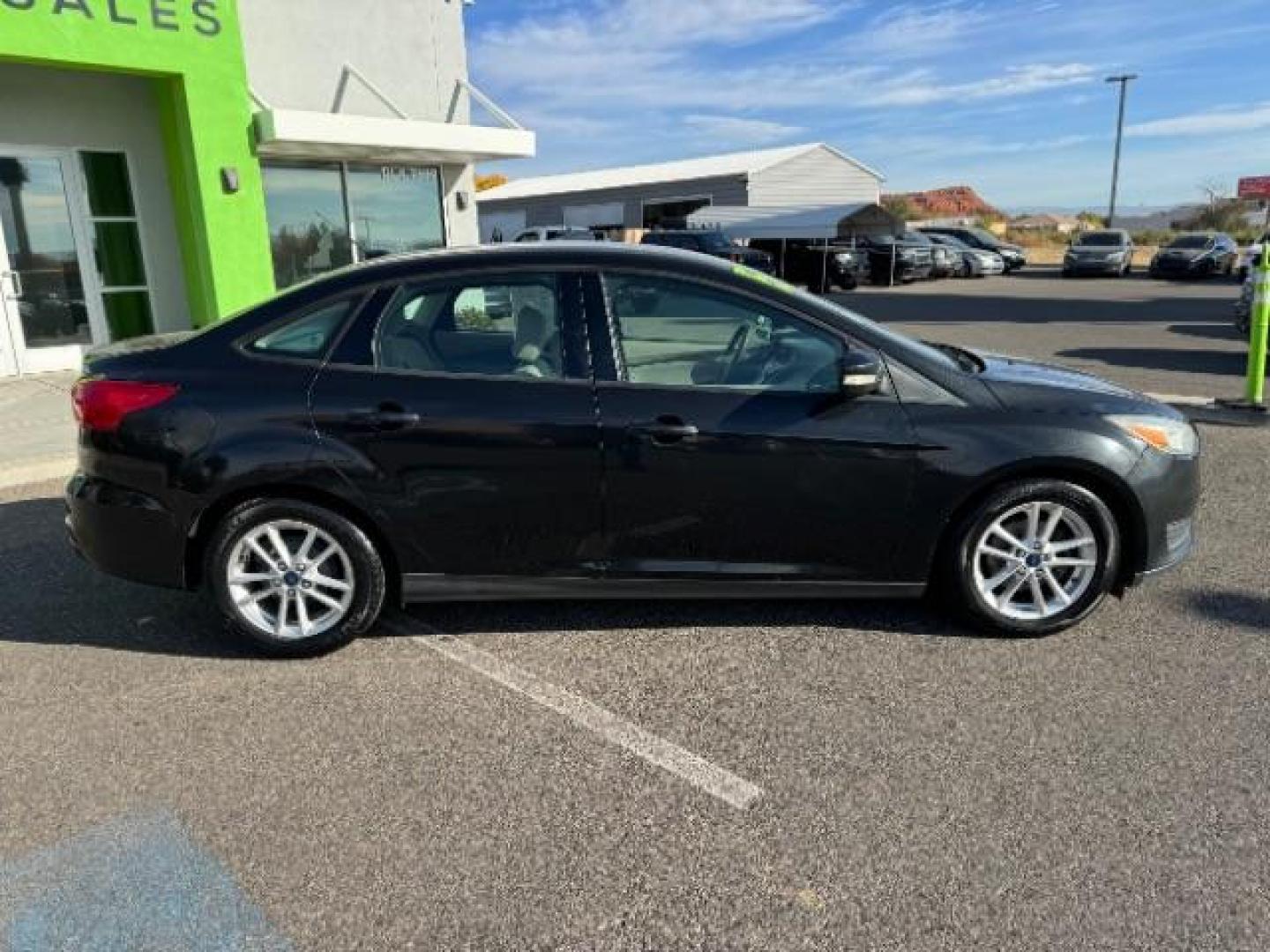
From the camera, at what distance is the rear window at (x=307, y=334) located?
11.7 ft

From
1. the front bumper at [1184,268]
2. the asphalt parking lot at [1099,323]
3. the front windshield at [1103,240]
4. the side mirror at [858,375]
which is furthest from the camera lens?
the front windshield at [1103,240]

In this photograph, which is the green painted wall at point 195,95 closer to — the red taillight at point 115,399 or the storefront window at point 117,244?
the storefront window at point 117,244

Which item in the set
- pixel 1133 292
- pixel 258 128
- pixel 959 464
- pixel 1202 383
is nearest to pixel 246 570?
pixel 959 464

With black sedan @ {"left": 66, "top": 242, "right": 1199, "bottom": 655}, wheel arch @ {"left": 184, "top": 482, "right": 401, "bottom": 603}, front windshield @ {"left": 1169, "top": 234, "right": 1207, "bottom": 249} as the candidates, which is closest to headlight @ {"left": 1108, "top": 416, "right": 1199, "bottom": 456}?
black sedan @ {"left": 66, "top": 242, "right": 1199, "bottom": 655}

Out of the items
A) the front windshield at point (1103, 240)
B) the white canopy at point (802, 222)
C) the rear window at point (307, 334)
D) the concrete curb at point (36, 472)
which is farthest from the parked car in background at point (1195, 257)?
the rear window at point (307, 334)

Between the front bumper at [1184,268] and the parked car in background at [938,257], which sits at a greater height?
the parked car in background at [938,257]

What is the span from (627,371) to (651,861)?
6.01 feet

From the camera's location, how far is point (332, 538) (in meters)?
3.60

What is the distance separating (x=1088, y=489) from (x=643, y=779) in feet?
7.19

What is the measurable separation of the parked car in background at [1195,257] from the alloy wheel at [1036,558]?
29.3m

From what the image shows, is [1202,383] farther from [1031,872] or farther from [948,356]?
[1031,872]

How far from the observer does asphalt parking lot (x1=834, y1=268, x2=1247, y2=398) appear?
10555mm

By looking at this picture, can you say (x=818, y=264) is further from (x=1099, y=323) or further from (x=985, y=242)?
(x=1099, y=323)

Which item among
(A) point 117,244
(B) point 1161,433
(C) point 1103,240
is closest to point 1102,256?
(C) point 1103,240
